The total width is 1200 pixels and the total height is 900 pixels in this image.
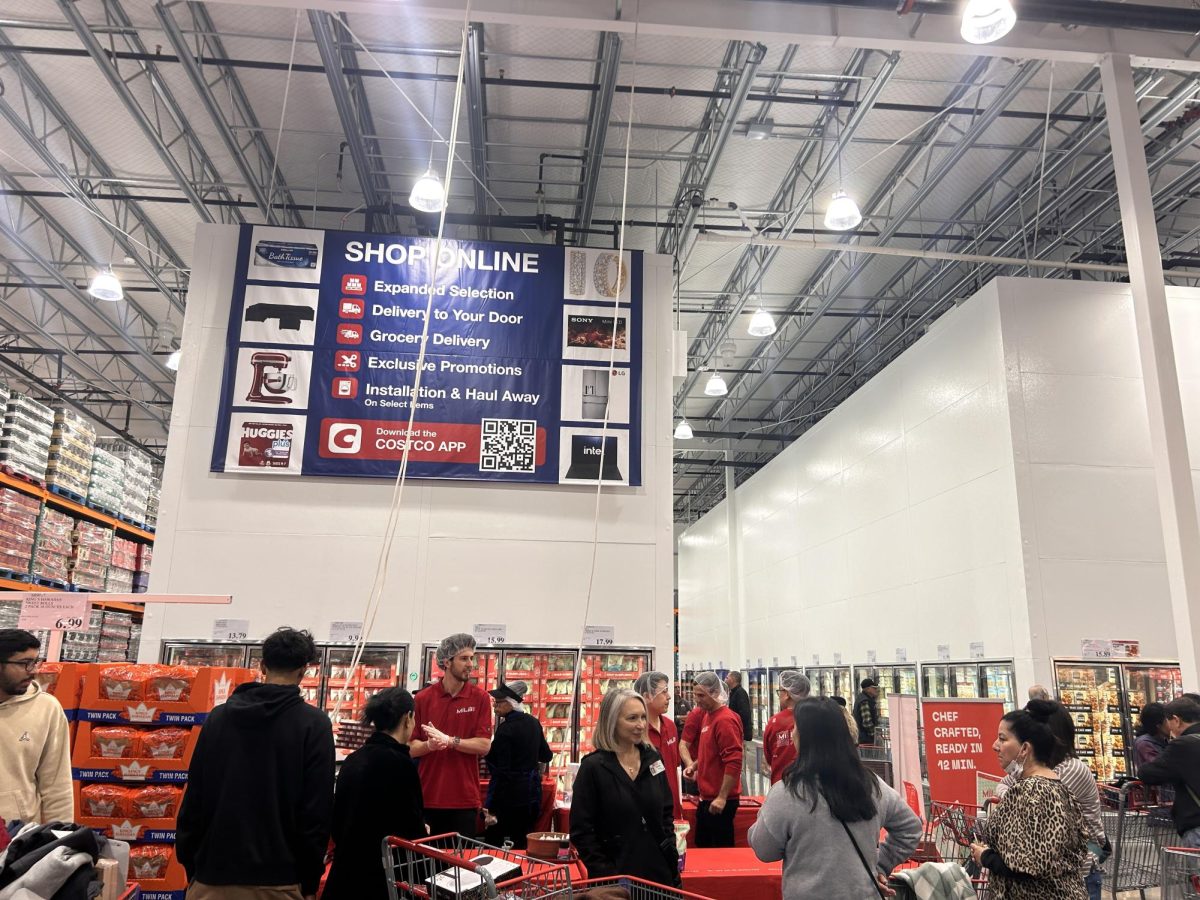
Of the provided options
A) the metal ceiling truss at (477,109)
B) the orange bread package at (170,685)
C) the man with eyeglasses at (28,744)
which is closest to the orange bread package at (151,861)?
the orange bread package at (170,685)

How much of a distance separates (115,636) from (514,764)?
7.47 meters

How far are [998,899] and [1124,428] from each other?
27.1ft

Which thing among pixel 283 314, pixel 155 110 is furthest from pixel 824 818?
pixel 155 110

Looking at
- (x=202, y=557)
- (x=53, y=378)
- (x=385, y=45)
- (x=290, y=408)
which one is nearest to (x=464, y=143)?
(x=385, y=45)

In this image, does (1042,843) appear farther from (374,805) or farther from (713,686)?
(713,686)

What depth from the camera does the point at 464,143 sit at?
32.7 ft

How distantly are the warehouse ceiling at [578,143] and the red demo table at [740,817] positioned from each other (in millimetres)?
5745

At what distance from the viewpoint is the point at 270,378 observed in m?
8.39

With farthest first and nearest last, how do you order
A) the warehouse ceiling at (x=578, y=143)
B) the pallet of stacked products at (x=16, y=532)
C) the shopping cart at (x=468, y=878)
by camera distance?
the warehouse ceiling at (x=578, y=143) → the pallet of stacked products at (x=16, y=532) → the shopping cart at (x=468, y=878)

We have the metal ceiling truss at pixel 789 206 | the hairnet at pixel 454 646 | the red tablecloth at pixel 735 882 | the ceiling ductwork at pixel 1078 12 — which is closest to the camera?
the red tablecloth at pixel 735 882

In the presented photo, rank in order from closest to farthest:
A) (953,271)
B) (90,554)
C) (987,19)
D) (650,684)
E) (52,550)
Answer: (650,684) → (987,19) → (52,550) → (90,554) → (953,271)

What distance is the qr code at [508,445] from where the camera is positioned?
332 inches

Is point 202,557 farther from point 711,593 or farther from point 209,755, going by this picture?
point 711,593

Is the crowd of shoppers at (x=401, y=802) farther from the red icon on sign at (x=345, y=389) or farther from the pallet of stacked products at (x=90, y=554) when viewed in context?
the pallet of stacked products at (x=90, y=554)
